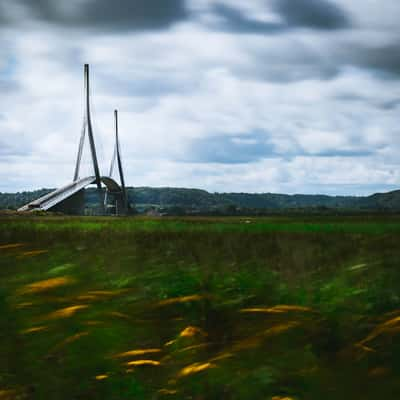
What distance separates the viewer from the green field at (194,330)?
2.16 m

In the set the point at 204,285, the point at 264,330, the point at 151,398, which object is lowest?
the point at 151,398

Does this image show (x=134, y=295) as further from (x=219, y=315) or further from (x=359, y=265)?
(x=359, y=265)

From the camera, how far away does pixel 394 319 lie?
2314mm

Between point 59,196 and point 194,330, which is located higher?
point 59,196

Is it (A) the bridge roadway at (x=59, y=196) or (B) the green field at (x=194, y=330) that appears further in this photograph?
(A) the bridge roadway at (x=59, y=196)

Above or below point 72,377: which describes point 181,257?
above

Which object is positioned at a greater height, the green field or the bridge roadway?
the bridge roadway

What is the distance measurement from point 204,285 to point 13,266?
2.97ft

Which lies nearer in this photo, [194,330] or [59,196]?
[194,330]

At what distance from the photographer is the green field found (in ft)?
7.09

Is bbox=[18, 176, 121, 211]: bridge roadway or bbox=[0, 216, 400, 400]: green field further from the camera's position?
bbox=[18, 176, 121, 211]: bridge roadway

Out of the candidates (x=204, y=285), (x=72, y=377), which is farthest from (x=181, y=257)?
(x=72, y=377)

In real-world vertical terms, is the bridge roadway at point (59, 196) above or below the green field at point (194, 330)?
above

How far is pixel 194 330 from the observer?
7.87 feet
